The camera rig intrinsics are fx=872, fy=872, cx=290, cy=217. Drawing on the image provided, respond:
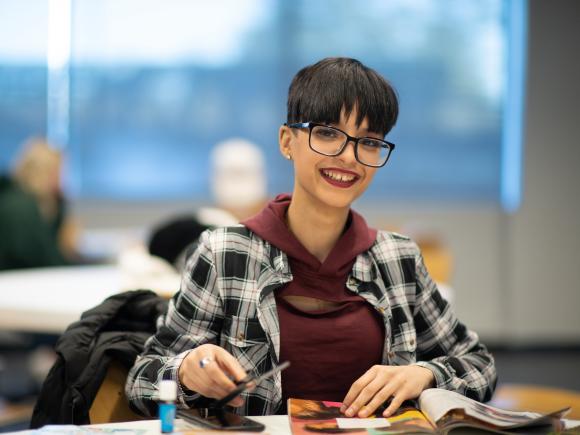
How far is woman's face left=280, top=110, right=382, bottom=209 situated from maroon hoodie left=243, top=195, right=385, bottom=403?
0.12 m

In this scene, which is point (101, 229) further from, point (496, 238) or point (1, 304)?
point (1, 304)

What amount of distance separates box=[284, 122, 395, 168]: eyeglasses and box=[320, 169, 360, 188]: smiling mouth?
0.14ft

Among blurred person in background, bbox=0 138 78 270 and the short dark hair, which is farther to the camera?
blurred person in background, bbox=0 138 78 270

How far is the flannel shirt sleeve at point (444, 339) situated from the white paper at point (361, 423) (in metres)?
0.32

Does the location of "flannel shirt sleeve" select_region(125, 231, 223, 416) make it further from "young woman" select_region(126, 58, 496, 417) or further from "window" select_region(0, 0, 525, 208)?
"window" select_region(0, 0, 525, 208)

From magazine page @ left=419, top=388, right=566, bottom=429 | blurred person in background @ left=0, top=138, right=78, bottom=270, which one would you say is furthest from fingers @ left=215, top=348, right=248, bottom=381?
blurred person in background @ left=0, top=138, right=78, bottom=270

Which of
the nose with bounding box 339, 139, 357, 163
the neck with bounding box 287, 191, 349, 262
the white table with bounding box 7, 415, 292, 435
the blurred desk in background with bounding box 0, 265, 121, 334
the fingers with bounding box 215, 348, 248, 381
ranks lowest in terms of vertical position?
the blurred desk in background with bounding box 0, 265, 121, 334

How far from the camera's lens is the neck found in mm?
1890

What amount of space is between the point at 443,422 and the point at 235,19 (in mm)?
6340

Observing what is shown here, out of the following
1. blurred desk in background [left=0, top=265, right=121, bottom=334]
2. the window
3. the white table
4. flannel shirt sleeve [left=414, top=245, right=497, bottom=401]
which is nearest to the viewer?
the white table

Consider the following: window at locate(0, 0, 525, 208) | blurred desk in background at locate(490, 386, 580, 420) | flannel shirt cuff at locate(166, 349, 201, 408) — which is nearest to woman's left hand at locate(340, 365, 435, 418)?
flannel shirt cuff at locate(166, 349, 201, 408)

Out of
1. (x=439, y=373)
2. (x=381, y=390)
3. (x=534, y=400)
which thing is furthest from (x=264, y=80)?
(x=381, y=390)

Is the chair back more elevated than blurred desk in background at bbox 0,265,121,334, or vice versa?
the chair back

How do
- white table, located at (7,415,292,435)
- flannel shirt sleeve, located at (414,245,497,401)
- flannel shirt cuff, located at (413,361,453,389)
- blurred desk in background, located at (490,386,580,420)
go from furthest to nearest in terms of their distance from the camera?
blurred desk in background, located at (490,386,580,420) → flannel shirt sleeve, located at (414,245,497,401) → flannel shirt cuff, located at (413,361,453,389) → white table, located at (7,415,292,435)
